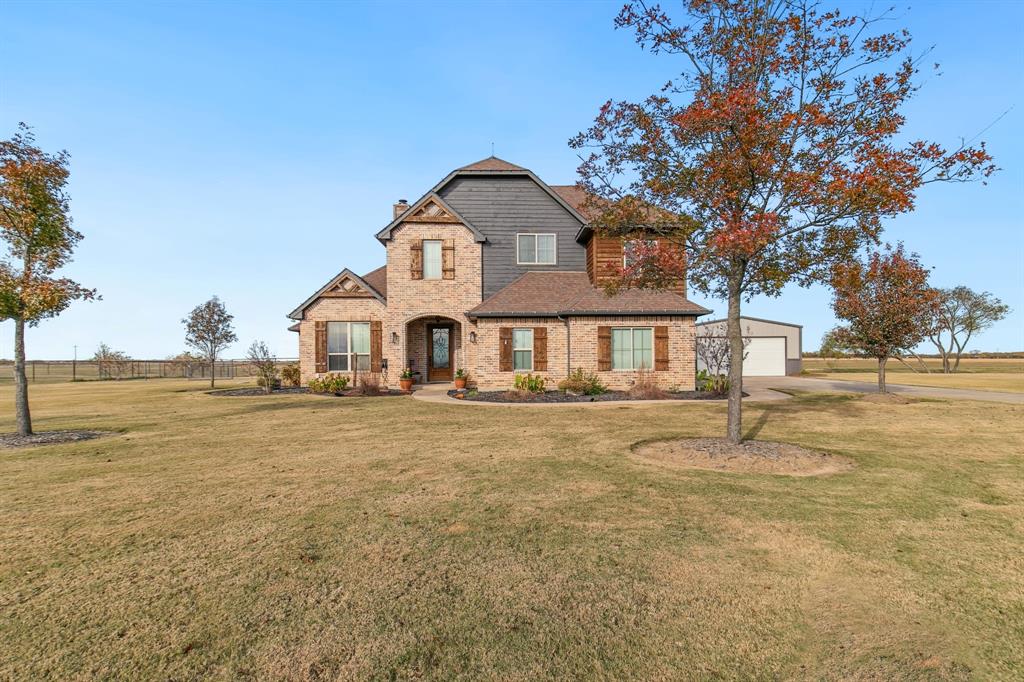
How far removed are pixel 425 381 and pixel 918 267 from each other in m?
20.6

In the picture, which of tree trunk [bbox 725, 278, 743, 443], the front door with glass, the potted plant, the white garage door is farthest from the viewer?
the white garage door

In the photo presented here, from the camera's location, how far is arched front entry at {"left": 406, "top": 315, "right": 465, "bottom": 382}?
22500mm

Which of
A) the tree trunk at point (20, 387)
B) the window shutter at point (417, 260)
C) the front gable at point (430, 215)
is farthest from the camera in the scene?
the window shutter at point (417, 260)

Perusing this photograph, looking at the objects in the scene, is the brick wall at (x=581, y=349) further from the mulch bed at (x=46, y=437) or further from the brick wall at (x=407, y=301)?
the mulch bed at (x=46, y=437)

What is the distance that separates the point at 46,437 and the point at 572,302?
15.7 meters

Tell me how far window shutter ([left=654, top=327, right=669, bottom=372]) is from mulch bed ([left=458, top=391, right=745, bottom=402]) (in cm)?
119

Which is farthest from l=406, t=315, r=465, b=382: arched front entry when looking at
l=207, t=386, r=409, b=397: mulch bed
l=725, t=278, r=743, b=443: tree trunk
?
l=725, t=278, r=743, b=443: tree trunk

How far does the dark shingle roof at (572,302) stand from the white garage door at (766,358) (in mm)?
17730

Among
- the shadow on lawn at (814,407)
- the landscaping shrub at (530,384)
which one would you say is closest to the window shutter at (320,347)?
the landscaping shrub at (530,384)

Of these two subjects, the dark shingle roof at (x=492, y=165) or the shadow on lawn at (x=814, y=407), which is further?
the dark shingle roof at (x=492, y=165)

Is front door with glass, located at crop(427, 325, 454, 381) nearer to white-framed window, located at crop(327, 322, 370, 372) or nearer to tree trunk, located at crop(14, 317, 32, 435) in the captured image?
white-framed window, located at crop(327, 322, 370, 372)

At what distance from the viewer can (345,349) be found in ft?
70.9

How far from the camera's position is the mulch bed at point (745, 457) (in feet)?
24.8

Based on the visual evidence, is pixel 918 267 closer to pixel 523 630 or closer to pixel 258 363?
pixel 523 630
